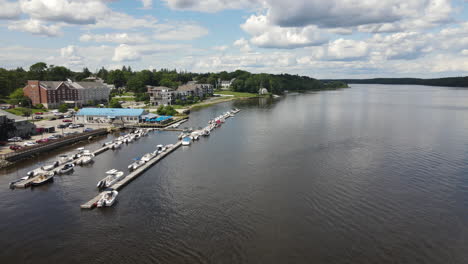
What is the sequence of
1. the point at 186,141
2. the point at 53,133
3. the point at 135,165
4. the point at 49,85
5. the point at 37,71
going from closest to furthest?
the point at 135,165, the point at 186,141, the point at 53,133, the point at 49,85, the point at 37,71

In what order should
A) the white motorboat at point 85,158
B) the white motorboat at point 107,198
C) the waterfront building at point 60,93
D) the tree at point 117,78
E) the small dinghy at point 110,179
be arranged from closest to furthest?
1. the white motorboat at point 107,198
2. the small dinghy at point 110,179
3. the white motorboat at point 85,158
4. the waterfront building at point 60,93
5. the tree at point 117,78

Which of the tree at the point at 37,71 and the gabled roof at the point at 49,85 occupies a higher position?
the tree at the point at 37,71

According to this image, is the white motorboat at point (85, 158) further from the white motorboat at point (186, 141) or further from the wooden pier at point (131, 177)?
the white motorboat at point (186, 141)

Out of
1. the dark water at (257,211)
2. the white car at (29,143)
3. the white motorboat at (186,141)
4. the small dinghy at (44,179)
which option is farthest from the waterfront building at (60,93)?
the small dinghy at (44,179)

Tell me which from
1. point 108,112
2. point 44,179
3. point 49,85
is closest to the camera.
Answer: point 44,179

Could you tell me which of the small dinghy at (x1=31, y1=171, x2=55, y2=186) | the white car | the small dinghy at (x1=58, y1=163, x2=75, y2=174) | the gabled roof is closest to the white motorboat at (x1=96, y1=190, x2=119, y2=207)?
the small dinghy at (x1=31, y1=171, x2=55, y2=186)

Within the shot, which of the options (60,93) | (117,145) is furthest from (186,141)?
(60,93)

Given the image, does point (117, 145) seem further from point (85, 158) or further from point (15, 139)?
point (15, 139)

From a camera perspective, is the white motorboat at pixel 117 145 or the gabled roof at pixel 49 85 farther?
the gabled roof at pixel 49 85
